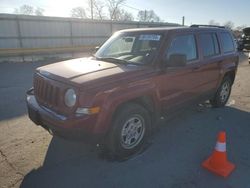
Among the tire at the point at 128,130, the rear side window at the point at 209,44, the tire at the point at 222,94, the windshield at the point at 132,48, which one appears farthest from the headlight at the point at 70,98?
the tire at the point at 222,94

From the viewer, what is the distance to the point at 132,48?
→ 4.61 m

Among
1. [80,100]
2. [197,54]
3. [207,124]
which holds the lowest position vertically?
[207,124]

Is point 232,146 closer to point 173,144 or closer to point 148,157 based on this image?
point 173,144

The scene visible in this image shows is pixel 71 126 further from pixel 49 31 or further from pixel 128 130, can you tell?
pixel 49 31

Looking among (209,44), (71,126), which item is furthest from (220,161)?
(209,44)

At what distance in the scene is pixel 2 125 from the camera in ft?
16.5

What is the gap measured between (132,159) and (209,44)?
3.12 m

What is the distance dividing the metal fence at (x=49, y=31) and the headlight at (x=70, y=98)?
1379 cm

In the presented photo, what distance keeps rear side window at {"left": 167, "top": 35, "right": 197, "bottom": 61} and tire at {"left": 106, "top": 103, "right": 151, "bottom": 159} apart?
1.14 m

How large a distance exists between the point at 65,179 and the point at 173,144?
193cm

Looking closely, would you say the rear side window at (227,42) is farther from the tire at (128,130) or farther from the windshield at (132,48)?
the tire at (128,130)

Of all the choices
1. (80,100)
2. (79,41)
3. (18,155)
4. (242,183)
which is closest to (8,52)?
(79,41)

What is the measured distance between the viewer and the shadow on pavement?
A: 3.28m

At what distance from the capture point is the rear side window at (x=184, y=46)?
4348mm
